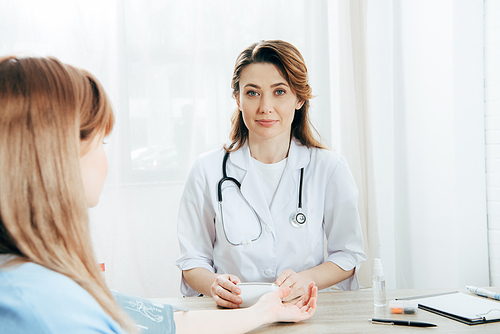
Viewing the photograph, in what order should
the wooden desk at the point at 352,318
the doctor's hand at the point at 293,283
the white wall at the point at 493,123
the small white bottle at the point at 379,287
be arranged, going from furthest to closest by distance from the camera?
the white wall at the point at 493,123 < the doctor's hand at the point at 293,283 < the small white bottle at the point at 379,287 < the wooden desk at the point at 352,318

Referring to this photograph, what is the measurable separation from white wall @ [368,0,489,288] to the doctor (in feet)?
2.87

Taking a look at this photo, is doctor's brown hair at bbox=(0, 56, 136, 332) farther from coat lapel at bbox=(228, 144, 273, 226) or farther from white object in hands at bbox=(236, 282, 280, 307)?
coat lapel at bbox=(228, 144, 273, 226)

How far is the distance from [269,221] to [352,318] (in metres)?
0.56

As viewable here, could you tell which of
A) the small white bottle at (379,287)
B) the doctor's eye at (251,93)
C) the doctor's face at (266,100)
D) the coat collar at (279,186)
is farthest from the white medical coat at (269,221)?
the small white bottle at (379,287)

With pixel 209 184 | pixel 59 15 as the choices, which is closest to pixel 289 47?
pixel 209 184

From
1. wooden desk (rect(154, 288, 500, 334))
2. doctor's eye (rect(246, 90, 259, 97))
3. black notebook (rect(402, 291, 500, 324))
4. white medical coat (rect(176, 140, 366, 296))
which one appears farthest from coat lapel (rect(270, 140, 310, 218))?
black notebook (rect(402, 291, 500, 324))

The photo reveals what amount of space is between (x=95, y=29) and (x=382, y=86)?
6.05 feet

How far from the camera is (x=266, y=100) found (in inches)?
63.4

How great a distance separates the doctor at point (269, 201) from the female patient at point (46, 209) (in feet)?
3.14

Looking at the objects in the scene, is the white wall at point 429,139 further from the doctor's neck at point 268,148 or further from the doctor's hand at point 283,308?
the doctor's hand at point 283,308

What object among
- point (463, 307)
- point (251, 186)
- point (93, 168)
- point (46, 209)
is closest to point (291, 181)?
point (251, 186)

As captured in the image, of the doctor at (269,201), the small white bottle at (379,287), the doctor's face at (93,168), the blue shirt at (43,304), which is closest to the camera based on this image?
the blue shirt at (43,304)

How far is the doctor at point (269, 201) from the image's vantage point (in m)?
1.54

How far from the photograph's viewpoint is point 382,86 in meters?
2.59
